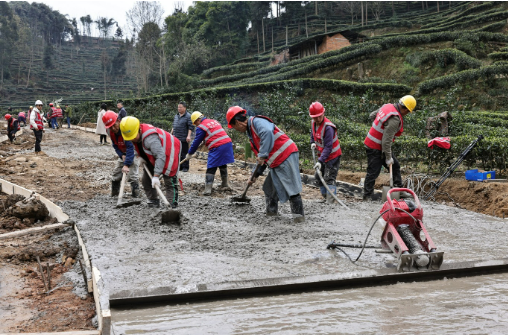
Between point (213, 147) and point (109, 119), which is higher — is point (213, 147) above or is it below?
below

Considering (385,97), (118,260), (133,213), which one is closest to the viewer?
(118,260)

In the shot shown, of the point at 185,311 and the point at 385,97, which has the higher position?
the point at 385,97

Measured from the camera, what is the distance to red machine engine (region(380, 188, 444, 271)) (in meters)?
3.24

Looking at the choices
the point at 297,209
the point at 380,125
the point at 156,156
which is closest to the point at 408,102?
the point at 380,125

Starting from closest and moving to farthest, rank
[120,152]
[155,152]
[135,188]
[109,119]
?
[155,152], [109,119], [120,152], [135,188]

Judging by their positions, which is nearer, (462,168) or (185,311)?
(185,311)

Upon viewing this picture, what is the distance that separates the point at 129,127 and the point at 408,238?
3508mm

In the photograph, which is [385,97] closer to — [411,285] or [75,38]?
[411,285]

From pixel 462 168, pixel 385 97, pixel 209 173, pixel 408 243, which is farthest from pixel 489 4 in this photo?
pixel 408 243

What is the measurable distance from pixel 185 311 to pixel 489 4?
3928 centimetres

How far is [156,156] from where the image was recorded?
530 centimetres

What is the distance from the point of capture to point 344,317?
8.87 ft

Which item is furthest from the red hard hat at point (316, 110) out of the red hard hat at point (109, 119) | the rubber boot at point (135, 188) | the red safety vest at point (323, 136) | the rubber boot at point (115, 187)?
the rubber boot at point (115, 187)

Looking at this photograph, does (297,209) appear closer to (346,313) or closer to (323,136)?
(323,136)
